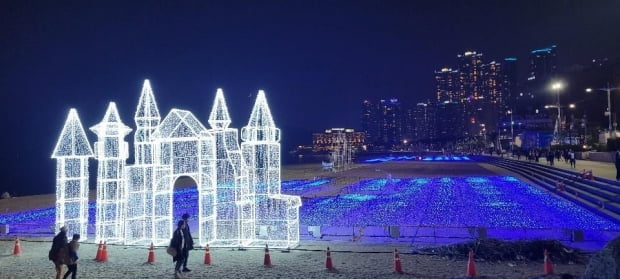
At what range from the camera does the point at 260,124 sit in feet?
54.5

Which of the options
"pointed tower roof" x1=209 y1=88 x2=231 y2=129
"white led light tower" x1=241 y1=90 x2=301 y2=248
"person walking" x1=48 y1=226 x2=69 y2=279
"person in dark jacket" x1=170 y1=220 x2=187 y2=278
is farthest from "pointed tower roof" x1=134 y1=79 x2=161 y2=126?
"person walking" x1=48 y1=226 x2=69 y2=279

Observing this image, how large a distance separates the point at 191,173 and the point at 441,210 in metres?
13.2

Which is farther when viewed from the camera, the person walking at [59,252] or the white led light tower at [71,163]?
the white led light tower at [71,163]

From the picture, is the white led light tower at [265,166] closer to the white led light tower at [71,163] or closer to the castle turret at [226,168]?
the castle turret at [226,168]

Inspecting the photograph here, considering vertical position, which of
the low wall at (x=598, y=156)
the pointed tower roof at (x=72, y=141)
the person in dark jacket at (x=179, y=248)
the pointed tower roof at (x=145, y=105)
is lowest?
the person in dark jacket at (x=179, y=248)

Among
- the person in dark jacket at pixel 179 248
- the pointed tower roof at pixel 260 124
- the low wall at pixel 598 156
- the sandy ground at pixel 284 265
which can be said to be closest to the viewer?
the person in dark jacket at pixel 179 248

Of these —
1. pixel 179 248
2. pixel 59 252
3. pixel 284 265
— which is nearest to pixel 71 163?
pixel 59 252

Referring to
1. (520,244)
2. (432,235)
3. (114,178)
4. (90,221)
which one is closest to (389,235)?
(432,235)

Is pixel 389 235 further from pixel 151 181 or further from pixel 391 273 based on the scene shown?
pixel 151 181

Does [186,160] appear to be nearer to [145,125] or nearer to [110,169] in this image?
[145,125]

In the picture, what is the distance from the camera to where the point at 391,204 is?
27297mm

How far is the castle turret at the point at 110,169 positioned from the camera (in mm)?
17344

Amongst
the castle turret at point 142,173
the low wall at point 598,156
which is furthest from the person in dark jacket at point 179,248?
the low wall at point 598,156

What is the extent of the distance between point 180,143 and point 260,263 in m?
5.00
